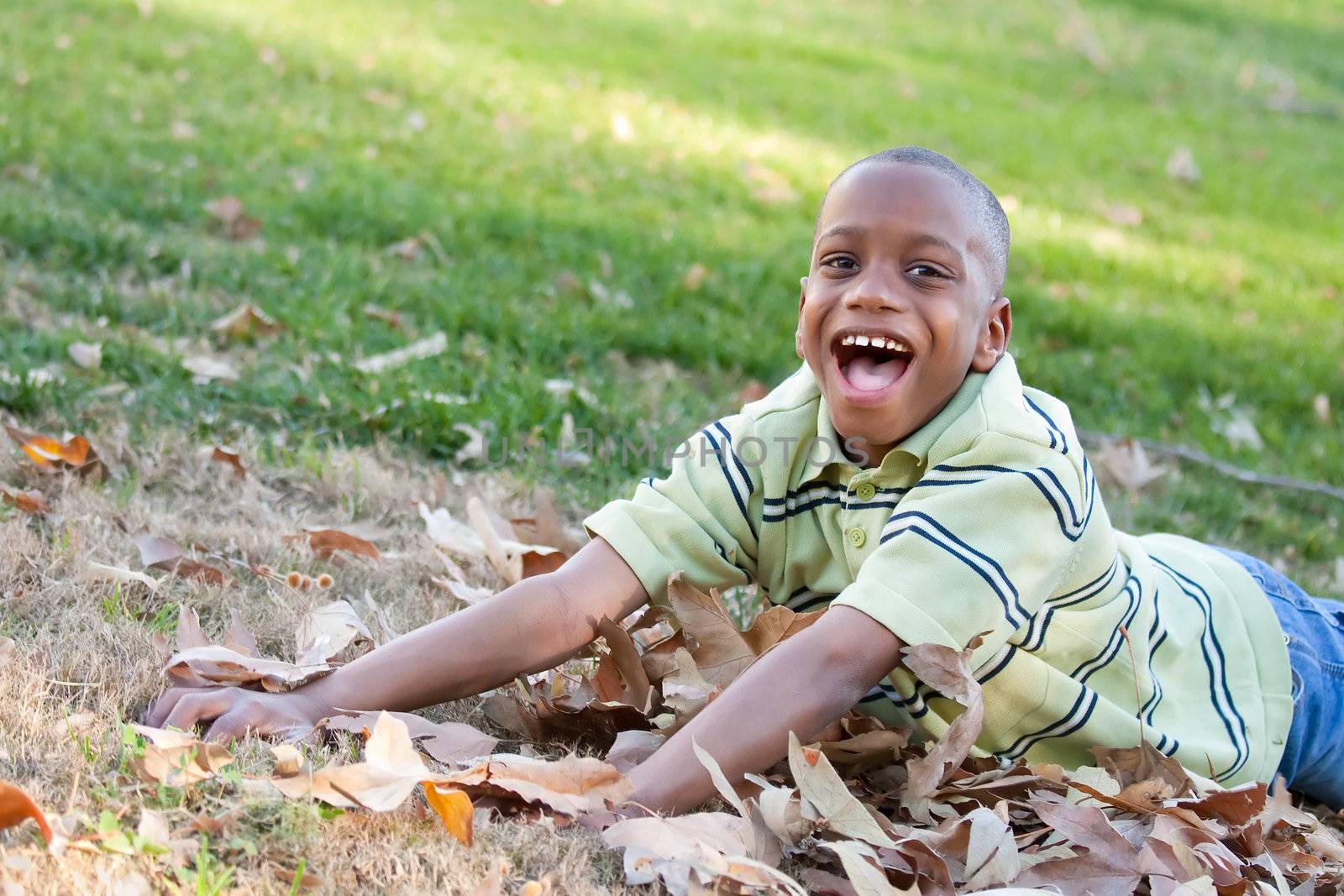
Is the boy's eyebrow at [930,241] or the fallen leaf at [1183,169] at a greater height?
the boy's eyebrow at [930,241]

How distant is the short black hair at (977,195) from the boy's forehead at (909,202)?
0.6 inches

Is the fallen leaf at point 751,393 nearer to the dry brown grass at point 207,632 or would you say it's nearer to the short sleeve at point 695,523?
the dry brown grass at point 207,632

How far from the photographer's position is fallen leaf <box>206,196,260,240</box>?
17.7 ft

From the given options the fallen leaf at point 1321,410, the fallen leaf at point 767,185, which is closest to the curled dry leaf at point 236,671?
the fallen leaf at point 1321,410

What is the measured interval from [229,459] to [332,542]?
0.51m

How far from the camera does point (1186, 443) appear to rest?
495 centimetres

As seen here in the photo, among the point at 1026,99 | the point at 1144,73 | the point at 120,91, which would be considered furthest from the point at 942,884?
the point at 1144,73

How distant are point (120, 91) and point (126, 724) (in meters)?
5.57

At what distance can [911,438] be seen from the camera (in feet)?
7.93

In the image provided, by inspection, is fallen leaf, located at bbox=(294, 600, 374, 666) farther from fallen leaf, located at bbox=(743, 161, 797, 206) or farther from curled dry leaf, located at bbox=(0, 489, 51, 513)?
fallen leaf, located at bbox=(743, 161, 797, 206)

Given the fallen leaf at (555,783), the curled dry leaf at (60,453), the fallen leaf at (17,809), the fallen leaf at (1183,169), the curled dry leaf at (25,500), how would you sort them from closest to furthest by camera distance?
the fallen leaf at (17,809), the fallen leaf at (555,783), the curled dry leaf at (25,500), the curled dry leaf at (60,453), the fallen leaf at (1183,169)

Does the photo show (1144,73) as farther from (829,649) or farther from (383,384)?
(829,649)

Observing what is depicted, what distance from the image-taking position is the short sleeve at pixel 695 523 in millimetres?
2578

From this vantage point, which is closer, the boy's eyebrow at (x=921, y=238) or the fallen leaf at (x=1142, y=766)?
the boy's eyebrow at (x=921, y=238)
